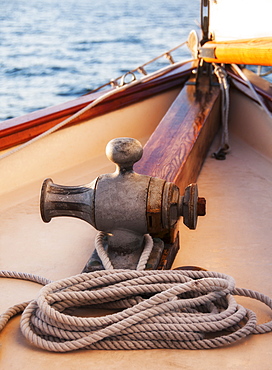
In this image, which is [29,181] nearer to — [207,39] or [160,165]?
[160,165]

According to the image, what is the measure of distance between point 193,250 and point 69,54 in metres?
16.0

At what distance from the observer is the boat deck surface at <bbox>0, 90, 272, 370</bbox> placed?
1.15 metres

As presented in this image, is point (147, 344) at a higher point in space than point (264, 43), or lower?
lower

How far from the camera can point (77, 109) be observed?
99.2 inches

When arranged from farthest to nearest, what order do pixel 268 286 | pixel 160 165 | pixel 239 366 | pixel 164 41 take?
pixel 164 41 < pixel 160 165 < pixel 268 286 < pixel 239 366

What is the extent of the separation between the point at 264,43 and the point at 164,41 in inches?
701

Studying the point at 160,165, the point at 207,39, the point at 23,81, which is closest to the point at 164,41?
the point at 23,81

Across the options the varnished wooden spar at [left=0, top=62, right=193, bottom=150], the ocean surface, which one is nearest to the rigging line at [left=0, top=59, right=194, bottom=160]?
the varnished wooden spar at [left=0, top=62, right=193, bottom=150]

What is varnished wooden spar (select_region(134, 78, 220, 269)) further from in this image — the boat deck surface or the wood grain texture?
the boat deck surface

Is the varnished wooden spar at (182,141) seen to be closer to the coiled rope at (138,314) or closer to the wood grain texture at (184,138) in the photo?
the wood grain texture at (184,138)

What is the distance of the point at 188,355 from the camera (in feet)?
3.85

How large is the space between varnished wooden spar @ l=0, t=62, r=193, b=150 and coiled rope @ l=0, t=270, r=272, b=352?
110 cm

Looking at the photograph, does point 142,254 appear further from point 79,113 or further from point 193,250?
point 79,113

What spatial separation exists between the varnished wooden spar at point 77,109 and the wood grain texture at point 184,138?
187 mm
